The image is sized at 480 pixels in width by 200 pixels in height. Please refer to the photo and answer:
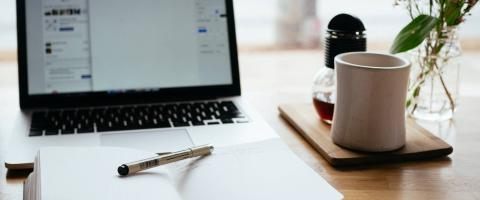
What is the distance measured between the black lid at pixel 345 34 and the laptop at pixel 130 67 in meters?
0.18

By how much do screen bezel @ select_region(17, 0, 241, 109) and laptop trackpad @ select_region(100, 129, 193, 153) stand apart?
15cm

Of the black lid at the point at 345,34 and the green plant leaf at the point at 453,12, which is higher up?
the green plant leaf at the point at 453,12

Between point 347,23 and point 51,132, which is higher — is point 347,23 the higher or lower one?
the higher one

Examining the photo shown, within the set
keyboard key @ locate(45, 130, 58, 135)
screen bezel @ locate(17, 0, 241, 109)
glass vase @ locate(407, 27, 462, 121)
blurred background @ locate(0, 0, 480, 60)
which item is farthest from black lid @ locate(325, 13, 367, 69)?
blurred background @ locate(0, 0, 480, 60)

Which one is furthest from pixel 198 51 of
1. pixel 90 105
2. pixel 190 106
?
pixel 90 105

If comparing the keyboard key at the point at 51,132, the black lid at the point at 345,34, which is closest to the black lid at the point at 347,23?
the black lid at the point at 345,34

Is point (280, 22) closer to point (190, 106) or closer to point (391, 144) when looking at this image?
point (190, 106)

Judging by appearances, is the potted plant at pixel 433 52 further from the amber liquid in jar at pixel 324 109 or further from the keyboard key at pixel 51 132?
the keyboard key at pixel 51 132

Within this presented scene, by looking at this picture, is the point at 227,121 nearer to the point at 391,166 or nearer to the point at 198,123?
the point at 198,123

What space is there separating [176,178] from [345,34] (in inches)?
14.3

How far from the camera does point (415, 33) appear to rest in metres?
0.91

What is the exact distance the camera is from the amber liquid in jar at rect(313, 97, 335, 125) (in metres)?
0.95

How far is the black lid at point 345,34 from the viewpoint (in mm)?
895

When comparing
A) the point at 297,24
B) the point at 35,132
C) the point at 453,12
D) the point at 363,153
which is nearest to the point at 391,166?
the point at 363,153
